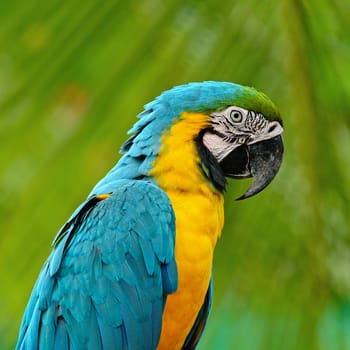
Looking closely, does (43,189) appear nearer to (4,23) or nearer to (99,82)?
(99,82)

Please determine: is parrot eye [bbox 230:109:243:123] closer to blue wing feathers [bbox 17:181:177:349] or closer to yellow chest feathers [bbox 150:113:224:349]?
yellow chest feathers [bbox 150:113:224:349]

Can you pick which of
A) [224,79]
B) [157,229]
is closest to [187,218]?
[157,229]

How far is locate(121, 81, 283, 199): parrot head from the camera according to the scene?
2.05m

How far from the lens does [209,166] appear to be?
2072 mm

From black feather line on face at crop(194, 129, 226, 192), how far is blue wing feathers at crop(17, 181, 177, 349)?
180 mm

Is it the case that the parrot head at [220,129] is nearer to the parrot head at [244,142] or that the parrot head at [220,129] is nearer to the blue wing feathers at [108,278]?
the parrot head at [244,142]

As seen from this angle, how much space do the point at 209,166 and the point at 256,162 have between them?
16cm

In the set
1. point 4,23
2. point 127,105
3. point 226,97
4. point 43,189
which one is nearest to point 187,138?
point 226,97

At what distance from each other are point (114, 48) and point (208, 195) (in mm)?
608

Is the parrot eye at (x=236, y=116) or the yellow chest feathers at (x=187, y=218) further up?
the parrot eye at (x=236, y=116)

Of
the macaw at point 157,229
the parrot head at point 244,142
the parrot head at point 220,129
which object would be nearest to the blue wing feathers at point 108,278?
the macaw at point 157,229

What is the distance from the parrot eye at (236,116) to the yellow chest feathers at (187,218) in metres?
0.10

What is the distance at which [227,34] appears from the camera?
5.79 feet

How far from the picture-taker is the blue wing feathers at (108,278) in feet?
6.06
